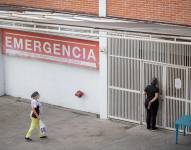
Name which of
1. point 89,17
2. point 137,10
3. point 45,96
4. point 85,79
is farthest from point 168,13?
point 45,96

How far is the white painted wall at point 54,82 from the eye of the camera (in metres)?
21.1

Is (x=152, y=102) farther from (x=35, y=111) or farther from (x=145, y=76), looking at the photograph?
(x=35, y=111)

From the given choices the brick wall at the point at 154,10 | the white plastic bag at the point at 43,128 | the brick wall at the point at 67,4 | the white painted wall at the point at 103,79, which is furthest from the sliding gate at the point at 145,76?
the white plastic bag at the point at 43,128

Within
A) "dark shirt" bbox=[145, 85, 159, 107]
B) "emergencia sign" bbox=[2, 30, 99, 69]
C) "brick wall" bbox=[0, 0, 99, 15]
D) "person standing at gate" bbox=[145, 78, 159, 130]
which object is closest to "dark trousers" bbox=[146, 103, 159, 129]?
"person standing at gate" bbox=[145, 78, 159, 130]

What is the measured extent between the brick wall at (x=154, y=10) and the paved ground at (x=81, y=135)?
11.6ft

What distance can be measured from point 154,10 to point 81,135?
452 cm

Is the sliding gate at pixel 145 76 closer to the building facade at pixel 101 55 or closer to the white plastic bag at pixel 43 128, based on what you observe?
the building facade at pixel 101 55

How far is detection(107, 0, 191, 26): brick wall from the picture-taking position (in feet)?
59.5

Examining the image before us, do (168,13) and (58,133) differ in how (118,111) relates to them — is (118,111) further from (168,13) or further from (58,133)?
(168,13)

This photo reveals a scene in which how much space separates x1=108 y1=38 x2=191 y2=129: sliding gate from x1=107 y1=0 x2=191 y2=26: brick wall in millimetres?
767

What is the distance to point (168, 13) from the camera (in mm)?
18500

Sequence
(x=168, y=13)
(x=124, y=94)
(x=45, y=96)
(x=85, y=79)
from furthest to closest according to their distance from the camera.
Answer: (x=45, y=96) → (x=85, y=79) → (x=124, y=94) → (x=168, y=13)

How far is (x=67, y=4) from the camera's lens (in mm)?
21312

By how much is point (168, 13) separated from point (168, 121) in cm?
339
